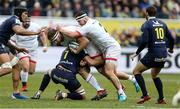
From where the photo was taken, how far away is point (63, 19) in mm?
35938

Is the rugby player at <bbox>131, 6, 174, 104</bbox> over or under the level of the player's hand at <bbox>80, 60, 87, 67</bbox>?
over

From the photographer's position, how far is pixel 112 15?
124 feet

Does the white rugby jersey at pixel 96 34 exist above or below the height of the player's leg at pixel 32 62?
above

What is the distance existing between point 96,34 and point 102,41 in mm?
271

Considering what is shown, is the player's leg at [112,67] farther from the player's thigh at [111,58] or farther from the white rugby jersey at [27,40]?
the white rugby jersey at [27,40]

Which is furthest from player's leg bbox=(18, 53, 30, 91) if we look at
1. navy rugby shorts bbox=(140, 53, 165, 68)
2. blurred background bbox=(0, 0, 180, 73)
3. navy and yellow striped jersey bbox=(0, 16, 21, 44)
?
blurred background bbox=(0, 0, 180, 73)

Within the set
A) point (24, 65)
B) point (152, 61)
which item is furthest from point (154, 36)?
point (24, 65)

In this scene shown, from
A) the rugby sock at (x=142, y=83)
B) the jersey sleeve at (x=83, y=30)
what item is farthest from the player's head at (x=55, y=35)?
the rugby sock at (x=142, y=83)

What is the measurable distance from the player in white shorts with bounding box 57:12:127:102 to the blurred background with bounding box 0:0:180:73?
1535 cm

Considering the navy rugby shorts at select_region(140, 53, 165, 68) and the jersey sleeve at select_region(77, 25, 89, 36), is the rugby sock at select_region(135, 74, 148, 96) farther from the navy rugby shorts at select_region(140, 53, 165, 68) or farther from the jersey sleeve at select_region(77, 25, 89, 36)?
the jersey sleeve at select_region(77, 25, 89, 36)

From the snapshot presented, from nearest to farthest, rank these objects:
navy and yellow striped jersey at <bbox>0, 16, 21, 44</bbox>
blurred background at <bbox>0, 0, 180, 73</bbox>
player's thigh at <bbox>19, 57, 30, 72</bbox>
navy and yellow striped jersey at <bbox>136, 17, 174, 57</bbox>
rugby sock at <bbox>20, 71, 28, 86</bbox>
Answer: navy and yellow striped jersey at <bbox>136, 17, 174, 57</bbox>, navy and yellow striped jersey at <bbox>0, 16, 21, 44</bbox>, player's thigh at <bbox>19, 57, 30, 72</bbox>, rugby sock at <bbox>20, 71, 28, 86</bbox>, blurred background at <bbox>0, 0, 180, 73</bbox>

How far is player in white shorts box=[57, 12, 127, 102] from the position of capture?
59.9 ft

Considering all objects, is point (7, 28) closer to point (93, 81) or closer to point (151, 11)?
point (93, 81)

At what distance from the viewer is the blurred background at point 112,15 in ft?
114
